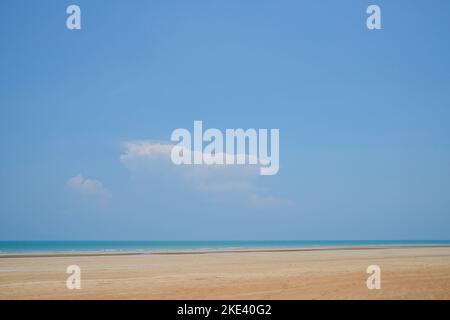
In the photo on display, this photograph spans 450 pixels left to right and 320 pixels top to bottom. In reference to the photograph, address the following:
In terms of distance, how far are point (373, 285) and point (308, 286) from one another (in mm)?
2380

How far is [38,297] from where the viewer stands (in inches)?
553

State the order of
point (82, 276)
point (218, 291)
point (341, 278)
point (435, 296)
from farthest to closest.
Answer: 1. point (82, 276)
2. point (341, 278)
3. point (218, 291)
4. point (435, 296)

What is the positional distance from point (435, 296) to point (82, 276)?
14474mm
